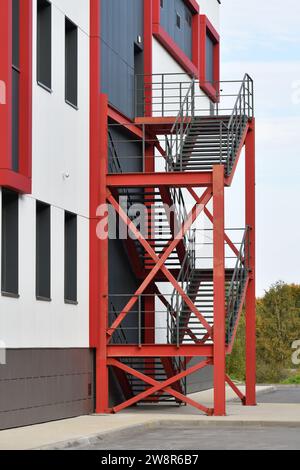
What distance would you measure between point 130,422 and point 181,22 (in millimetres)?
19121

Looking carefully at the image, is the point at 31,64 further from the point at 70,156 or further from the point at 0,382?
the point at 0,382

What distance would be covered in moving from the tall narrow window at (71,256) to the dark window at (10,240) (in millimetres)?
3580

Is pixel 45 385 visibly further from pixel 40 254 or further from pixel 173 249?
pixel 173 249

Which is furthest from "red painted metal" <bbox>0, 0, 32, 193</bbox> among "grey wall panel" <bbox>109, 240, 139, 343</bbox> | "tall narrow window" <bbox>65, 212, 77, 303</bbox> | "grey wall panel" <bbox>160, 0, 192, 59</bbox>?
"grey wall panel" <bbox>160, 0, 192, 59</bbox>

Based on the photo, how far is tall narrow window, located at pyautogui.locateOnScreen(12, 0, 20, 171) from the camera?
76.1 feet

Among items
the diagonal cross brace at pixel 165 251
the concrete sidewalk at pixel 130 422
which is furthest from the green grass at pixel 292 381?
the diagonal cross brace at pixel 165 251

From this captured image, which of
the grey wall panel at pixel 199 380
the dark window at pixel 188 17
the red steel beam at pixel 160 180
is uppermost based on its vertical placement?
the dark window at pixel 188 17

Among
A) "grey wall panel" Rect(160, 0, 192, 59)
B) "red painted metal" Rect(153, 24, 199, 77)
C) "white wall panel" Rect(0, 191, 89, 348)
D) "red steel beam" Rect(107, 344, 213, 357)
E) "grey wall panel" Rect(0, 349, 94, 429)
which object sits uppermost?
"grey wall panel" Rect(160, 0, 192, 59)

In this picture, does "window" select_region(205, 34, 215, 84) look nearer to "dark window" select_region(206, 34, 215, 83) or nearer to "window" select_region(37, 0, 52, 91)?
"dark window" select_region(206, 34, 215, 83)

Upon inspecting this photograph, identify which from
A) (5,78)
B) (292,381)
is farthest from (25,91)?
(292,381)

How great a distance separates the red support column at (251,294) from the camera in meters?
32.1

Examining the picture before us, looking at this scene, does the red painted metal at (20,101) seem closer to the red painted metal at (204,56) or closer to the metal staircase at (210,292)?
the metal staircase at (210,292)

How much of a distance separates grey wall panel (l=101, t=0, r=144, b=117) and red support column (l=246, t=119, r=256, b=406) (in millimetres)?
3150
